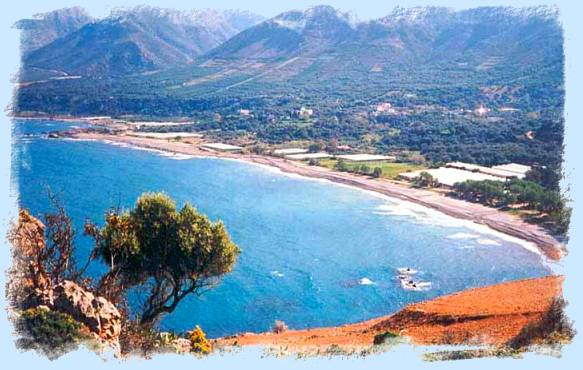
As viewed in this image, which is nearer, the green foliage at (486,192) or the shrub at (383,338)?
the shrub at (383,338)

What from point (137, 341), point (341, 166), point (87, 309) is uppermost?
point (87, 309)

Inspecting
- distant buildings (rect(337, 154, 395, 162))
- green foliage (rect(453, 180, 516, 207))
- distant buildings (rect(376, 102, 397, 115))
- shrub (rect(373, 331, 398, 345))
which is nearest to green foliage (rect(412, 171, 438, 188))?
green foliage (rect(453, 180, 516, 207))

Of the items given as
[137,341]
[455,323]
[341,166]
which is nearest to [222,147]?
[341,166]

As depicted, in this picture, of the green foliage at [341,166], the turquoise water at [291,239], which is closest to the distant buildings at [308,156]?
the green foliage at [341,166]

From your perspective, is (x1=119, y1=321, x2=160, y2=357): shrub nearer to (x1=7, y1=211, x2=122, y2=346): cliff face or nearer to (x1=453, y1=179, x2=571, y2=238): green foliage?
(x1=7, y1=211, x2=122, y2=346): cliff face

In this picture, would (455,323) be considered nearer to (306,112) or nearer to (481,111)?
(481,111)

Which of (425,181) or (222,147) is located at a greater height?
(425,181)

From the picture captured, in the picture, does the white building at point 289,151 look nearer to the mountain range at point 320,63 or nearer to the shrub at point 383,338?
the mountain range at point 320,63
